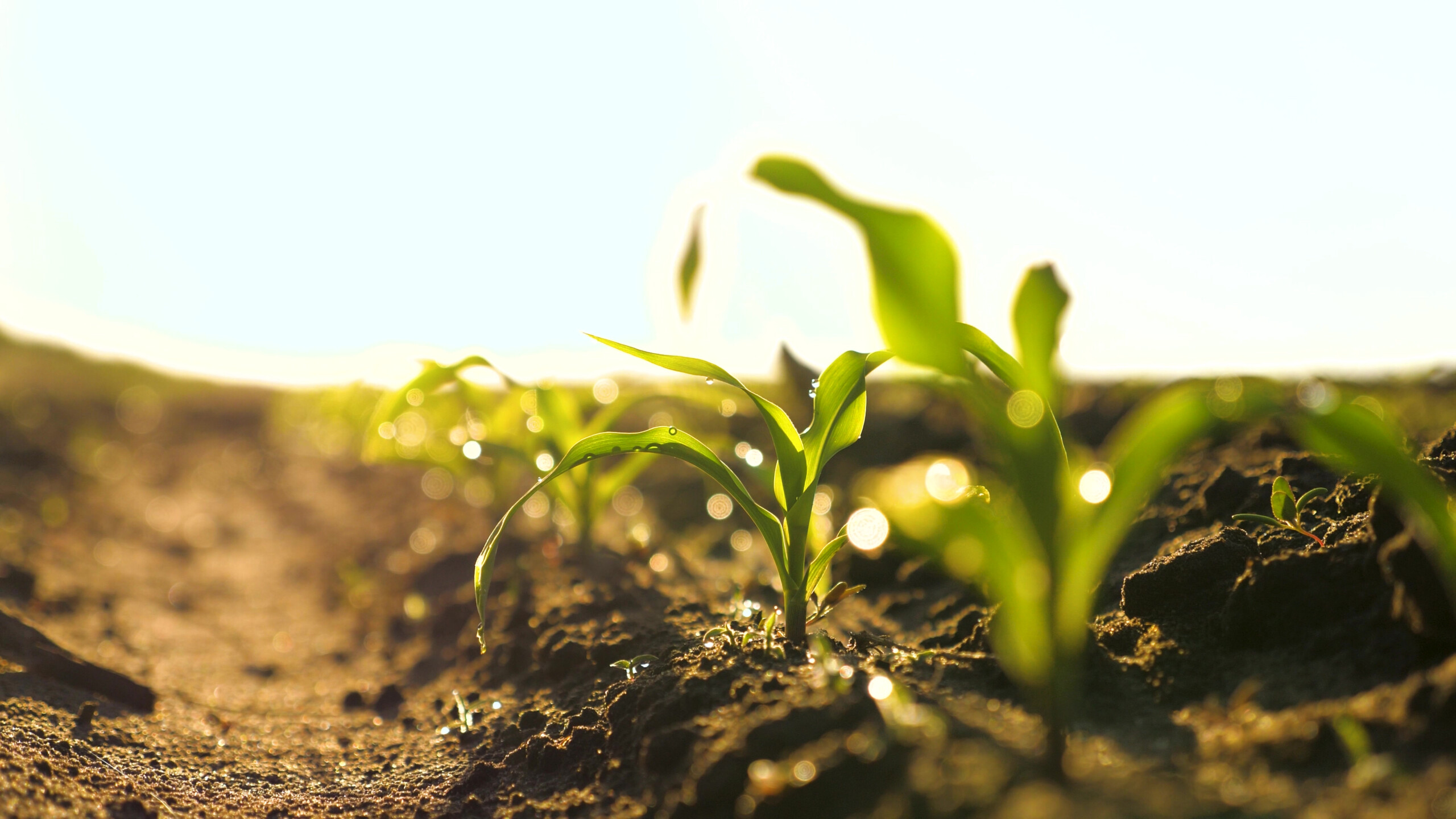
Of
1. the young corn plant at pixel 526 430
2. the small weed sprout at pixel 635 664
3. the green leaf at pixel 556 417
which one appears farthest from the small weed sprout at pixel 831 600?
the green leaf at pixel 556 417

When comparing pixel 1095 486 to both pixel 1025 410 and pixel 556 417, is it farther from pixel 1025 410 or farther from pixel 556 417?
pixel 556 417

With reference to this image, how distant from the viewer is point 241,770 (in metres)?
1.51

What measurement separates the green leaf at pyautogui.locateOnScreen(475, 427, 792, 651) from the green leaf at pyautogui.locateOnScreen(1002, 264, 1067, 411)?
53 centimetres

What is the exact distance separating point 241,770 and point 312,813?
304 millimetres

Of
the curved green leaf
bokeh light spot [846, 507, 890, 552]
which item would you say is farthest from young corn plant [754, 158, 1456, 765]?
the curved green leaf

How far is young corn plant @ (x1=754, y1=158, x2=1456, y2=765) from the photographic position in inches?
31.9

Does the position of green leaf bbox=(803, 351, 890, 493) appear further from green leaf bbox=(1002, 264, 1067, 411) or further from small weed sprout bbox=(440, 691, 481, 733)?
small weed sprout bbox=(440, 691, 481, 733)

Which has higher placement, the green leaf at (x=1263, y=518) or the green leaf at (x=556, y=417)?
the green leaf at (x=556, y=417)

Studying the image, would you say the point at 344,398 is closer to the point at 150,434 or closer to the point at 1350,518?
the point at 1350,518

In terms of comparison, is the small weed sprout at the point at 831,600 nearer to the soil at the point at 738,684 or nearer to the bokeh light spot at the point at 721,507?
the soil at the point at 738,684

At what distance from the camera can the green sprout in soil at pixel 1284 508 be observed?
1.33 m

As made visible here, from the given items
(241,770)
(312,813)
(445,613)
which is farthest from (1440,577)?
(445,613)

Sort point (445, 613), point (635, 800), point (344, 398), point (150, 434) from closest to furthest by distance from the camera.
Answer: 1. point (635, 800)
2. point (445, 613)
3. point (344, 398)
4. point (150, 434)


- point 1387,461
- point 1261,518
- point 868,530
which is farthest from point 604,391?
point 1387,461
